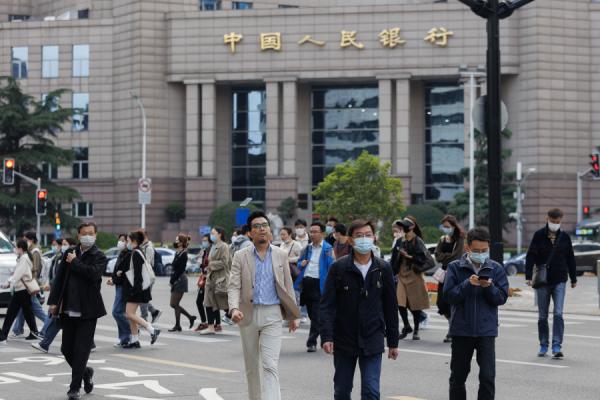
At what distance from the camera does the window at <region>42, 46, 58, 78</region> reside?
86.8 m

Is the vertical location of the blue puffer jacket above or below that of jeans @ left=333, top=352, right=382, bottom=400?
above

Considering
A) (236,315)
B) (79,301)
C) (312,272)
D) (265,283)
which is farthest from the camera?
(312,272)

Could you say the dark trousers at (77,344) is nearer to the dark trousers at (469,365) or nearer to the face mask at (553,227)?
the dark trousers at (469,365)

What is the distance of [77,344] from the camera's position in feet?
42.9

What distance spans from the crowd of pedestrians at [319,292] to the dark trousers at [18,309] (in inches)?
0.8

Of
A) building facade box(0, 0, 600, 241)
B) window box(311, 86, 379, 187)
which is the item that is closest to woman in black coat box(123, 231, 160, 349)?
building facade box(0, 0, 600, 241)

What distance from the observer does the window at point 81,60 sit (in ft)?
283

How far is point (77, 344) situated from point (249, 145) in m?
72.5

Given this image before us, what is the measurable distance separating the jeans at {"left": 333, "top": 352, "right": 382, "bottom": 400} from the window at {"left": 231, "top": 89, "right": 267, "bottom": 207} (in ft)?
246

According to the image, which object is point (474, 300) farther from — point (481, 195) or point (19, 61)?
point (19, 61)

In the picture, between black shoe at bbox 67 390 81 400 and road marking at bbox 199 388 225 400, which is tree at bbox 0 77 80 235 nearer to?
road marking at bbox 199 388 225 400

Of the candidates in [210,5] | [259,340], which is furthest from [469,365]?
[210,5]

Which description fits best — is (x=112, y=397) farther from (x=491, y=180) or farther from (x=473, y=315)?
(x=491, y=180)

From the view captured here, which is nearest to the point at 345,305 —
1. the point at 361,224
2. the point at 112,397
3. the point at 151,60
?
the point at 361,224
